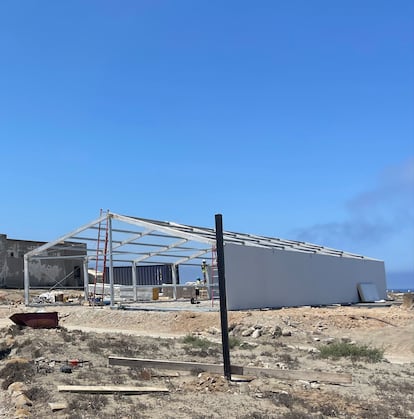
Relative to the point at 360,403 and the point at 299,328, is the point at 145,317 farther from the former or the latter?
the point at 360,403

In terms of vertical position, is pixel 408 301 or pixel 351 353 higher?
pixel 408 301

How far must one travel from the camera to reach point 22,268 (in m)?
43.8

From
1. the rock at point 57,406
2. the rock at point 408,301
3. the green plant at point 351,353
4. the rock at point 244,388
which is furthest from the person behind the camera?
the rock at point 408,301

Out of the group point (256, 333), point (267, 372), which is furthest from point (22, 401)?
point (256, 333)

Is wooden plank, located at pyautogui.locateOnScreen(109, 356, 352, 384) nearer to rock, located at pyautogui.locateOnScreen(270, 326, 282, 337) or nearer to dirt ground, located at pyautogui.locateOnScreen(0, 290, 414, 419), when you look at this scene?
dirt ground, located at pyautogui.locateOnScreen(0, 290, 414, 419)

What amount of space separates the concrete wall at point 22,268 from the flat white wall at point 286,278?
2017cm

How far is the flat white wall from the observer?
79.3ft

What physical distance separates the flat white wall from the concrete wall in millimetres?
20174

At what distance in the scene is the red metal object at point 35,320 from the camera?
56.4ft

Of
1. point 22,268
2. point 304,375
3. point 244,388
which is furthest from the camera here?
point 22,268

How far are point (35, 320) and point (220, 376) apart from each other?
968 cm

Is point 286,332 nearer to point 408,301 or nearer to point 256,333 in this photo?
point 256,333

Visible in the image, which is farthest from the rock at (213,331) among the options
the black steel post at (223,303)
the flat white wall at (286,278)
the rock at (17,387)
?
the rock at (17,387)

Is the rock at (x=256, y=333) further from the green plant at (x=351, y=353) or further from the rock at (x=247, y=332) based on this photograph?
the green plant at (x=351, y=353)
